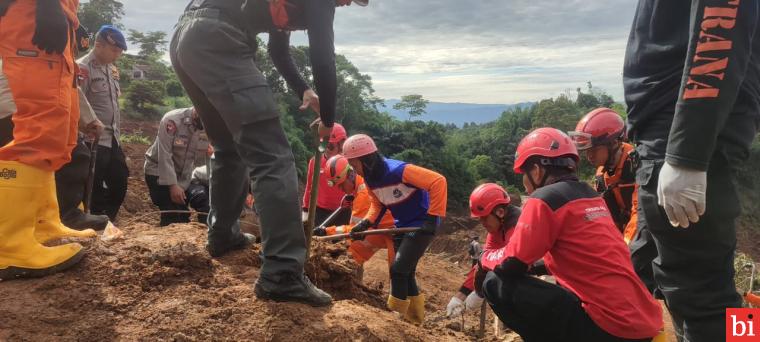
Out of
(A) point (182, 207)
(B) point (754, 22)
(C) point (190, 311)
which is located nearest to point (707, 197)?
(B) point (754, 22)

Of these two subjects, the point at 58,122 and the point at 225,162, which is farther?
the point at 225,162

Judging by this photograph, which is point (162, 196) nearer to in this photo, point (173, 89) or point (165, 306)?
point (165, 306)

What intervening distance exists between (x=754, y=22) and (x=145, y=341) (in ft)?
9.08

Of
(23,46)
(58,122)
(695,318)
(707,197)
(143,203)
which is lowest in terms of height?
(143,203)

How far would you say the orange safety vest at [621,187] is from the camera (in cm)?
516

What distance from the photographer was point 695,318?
7.09 feet

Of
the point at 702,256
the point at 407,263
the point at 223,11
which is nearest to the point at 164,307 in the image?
the point at 223,11

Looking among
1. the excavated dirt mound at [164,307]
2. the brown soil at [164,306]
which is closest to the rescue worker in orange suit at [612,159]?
the brown soil at [164,306]

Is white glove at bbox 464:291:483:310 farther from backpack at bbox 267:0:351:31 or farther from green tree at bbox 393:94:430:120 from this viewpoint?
green tree at bbox 393:94:430:120

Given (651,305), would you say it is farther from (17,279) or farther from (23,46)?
(23,46)

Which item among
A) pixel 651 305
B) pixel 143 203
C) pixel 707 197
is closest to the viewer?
pixel 707 197

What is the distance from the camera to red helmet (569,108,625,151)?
17.3 ft

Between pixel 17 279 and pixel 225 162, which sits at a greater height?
pixel 225 162

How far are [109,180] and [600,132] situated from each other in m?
5.21
